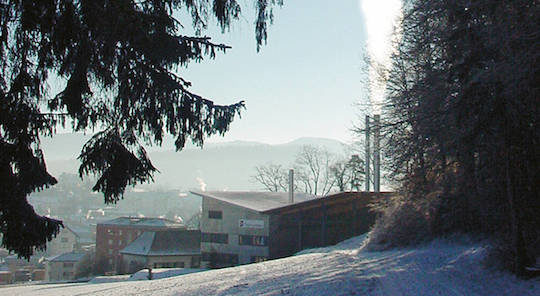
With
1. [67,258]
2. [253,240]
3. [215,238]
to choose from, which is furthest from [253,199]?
[67,258]

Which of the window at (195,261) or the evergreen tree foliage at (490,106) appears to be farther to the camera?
the window at (195,261)

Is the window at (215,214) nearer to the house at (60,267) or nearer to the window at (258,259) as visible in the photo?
the window at (258,259)

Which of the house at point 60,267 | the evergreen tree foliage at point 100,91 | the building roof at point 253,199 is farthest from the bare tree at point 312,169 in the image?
the evergreen tree foliage at point 100,91

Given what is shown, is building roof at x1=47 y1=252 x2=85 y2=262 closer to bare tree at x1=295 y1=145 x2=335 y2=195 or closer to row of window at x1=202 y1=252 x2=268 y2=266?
row of window at x1=202 y1=252 x2=268 y2=266

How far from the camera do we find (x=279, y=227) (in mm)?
34812

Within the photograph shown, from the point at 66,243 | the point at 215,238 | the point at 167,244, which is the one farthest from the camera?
the point at 66,243

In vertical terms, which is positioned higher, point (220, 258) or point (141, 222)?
point (141, 222)

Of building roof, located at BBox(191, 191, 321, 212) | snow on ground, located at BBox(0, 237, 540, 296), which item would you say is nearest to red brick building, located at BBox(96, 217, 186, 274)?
building roof, located at BBox(191, 191, 321, 212)

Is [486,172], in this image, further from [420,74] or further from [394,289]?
[420,74]

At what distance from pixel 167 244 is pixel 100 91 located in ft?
136

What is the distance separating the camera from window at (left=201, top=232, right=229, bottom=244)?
3938 cm

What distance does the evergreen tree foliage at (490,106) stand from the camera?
832cm

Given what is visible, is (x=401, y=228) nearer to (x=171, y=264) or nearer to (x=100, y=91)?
(x=100, y=91)

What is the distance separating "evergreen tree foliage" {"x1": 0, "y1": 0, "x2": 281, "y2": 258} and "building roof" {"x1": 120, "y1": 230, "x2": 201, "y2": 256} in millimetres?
39351
